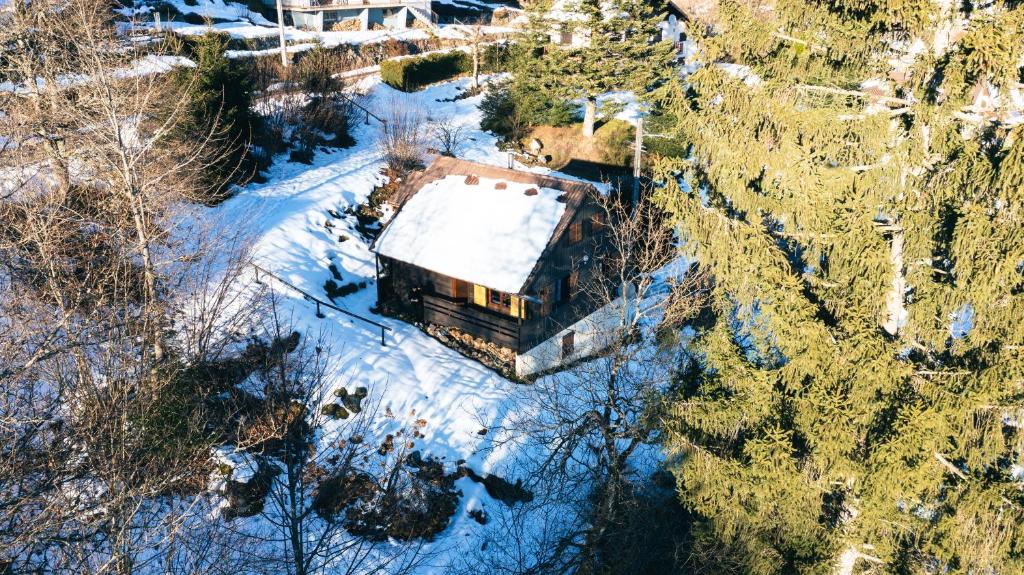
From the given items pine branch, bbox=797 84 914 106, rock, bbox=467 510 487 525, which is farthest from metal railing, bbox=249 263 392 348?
pine branch, bbox=797 84 914 106

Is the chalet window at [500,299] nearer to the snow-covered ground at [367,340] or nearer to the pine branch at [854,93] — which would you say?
the snow-covered ground at [367,340]

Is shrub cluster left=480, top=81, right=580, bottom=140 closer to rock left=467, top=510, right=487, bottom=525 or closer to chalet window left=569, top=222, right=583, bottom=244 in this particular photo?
chalet window left=569, top=222, right=583, bottom=244

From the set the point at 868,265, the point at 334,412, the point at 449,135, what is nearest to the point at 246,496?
the point at 334,412

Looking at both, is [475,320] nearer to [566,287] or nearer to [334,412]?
[566,287]

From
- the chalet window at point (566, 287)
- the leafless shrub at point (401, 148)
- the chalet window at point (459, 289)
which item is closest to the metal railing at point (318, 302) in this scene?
the chalet window at point (459, 289)

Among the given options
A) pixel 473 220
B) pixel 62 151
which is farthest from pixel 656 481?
pixel 62 151

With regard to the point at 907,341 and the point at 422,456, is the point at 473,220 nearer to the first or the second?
the point at 422,456
